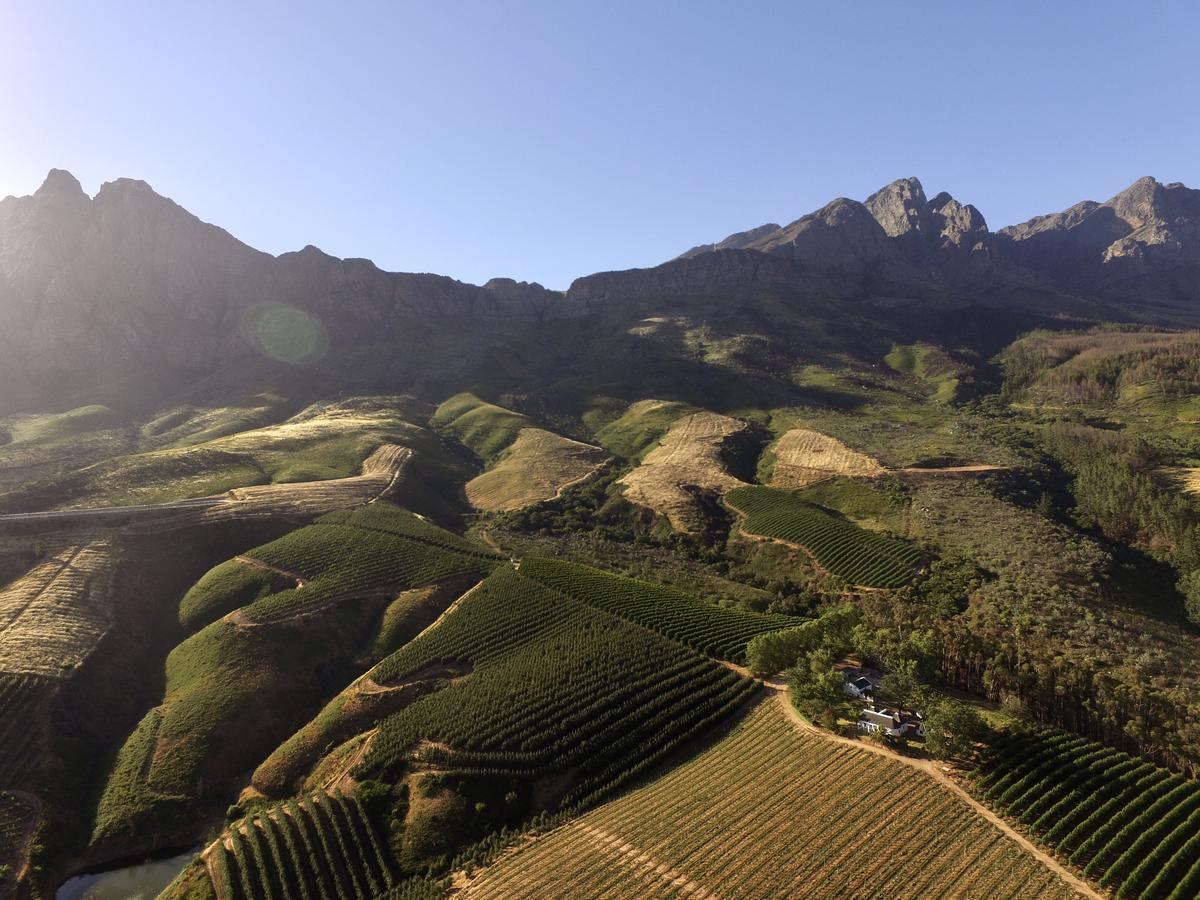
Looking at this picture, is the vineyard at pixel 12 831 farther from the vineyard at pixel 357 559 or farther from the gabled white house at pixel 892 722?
the gabled white house at pixel 892 722

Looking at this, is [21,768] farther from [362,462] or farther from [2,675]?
[362,462]

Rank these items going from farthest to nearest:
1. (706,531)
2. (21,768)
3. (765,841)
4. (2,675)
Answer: (706,531) → (2,675) → (21,768) → (765,841)

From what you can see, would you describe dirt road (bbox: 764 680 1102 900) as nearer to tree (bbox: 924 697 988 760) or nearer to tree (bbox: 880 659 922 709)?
tree (bbox: 924 697 988 760)

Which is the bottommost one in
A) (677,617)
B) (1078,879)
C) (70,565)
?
(1078,879)

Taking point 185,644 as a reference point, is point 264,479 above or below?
above

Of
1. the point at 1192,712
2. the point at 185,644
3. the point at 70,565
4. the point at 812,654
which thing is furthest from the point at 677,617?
the point at 70,565

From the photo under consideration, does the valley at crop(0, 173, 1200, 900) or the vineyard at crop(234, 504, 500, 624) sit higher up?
the vineyard at crop(234, 504, 500, 624)

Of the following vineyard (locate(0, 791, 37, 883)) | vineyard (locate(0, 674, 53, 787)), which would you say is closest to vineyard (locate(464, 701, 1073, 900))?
vineyard (locate(0, 791, 37, 883))
